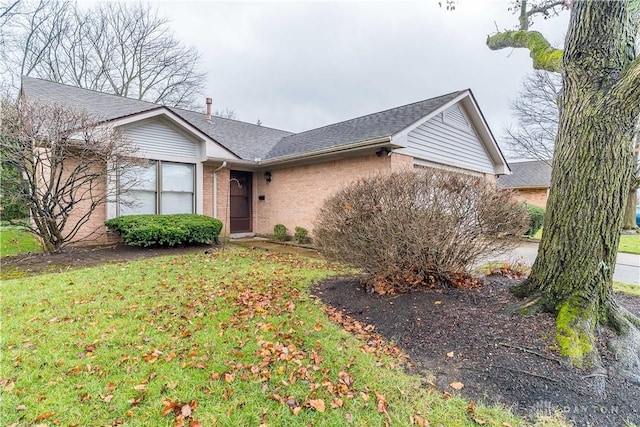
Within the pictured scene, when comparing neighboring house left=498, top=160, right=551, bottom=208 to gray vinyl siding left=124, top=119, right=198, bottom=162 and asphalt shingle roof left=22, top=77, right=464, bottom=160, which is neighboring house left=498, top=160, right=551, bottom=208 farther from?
gray vinyl siding left=124, top=119, right=198, bottom=162

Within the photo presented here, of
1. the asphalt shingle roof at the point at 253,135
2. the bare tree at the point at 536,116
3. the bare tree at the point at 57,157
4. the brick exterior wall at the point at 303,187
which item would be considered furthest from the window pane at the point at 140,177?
the bare tree at the point at 536,116

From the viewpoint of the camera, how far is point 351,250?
4.44 meters

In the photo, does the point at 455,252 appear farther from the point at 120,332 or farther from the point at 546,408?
the point at 120,332

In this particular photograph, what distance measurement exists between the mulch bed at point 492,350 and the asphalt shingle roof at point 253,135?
5109mm

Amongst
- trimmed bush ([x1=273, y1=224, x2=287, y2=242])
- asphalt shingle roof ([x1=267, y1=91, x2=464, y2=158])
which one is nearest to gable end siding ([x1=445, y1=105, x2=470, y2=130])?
asphalt shingle roof ([x1=267, y1=91, x2=464, y2=158])

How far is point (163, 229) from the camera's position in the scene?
8.29m

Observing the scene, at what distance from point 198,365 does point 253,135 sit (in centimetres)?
1275

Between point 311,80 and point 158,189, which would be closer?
point 158,189

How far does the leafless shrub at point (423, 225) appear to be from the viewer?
3912 millimetres

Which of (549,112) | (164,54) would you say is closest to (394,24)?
(549,112)

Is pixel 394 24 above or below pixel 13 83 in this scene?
below

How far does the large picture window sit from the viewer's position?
8.97m

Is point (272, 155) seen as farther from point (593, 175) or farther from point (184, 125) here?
point (593, 175)

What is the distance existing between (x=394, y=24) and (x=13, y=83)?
21785 mm
